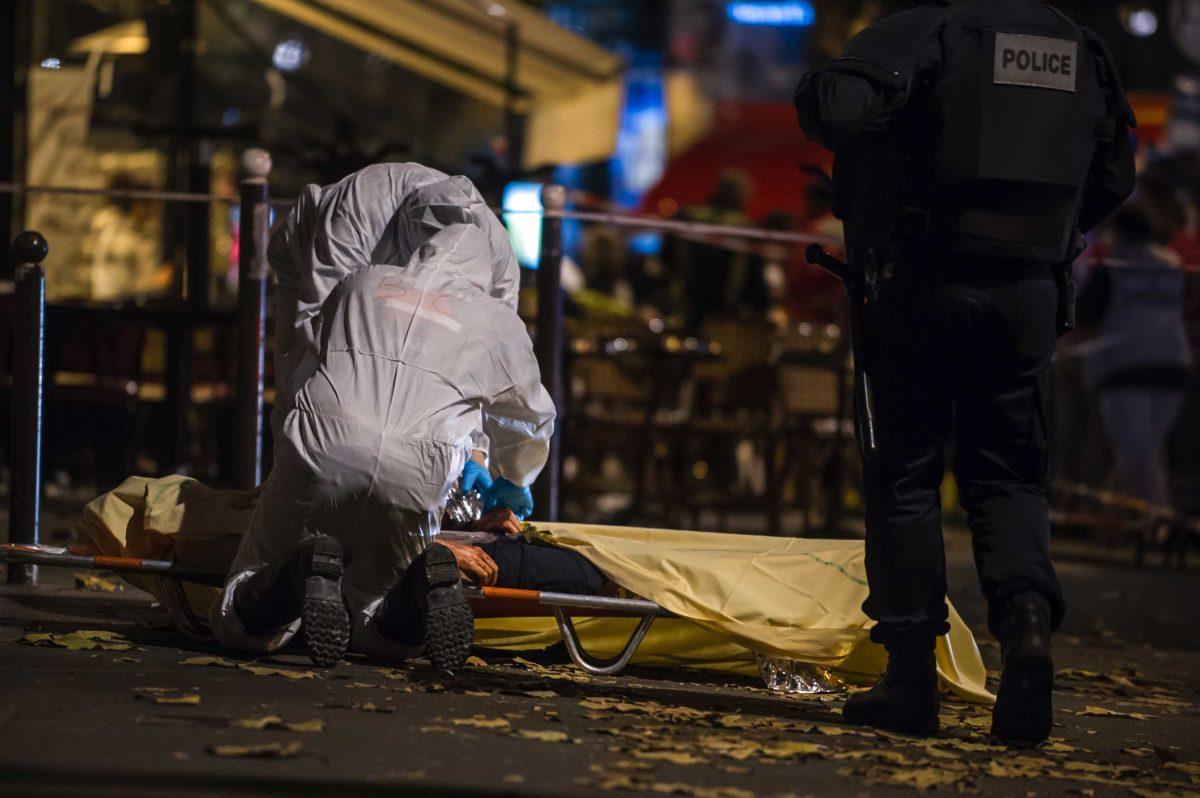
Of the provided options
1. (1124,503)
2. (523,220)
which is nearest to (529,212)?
(1124,503)

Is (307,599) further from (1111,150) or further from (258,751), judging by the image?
(1111,150)

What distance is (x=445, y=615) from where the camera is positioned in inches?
169

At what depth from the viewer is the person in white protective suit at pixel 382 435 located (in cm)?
436

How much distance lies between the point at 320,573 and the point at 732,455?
6.47 metres

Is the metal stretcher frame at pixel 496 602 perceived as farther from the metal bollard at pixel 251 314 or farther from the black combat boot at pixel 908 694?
the metal bollard at pixel 251 314

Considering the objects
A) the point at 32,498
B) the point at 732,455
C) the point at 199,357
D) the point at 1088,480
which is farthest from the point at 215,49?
the point at 32,498

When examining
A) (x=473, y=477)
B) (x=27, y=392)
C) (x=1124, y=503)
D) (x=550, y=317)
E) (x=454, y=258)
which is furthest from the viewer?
(x=1124, y=503)

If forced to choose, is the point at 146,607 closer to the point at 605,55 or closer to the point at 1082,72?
the point at 1082,72

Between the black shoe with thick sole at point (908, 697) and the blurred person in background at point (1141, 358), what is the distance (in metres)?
5.71

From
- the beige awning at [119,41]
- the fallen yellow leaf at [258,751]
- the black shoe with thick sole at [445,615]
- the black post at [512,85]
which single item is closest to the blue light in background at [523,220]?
the black post at [512,85]

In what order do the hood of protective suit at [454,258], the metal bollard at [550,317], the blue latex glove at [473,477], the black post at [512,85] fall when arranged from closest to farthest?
the hood of protective suit at [454,258] < the blue latex glove at [473,477] < the metal bollard at [550,317] < the black post at [512,85]

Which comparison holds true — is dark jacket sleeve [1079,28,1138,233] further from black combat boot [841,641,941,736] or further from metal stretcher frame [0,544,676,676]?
metal stretcher frame [0,544,676,676]

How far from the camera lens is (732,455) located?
34.6 ft

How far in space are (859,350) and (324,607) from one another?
1500 mm
